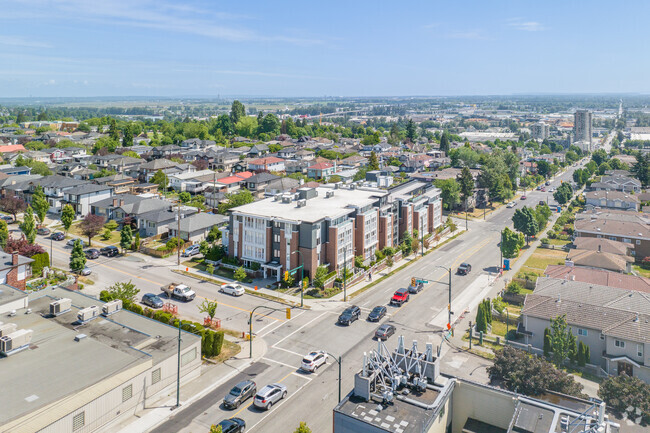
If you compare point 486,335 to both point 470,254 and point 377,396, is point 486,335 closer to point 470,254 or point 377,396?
point 377,396

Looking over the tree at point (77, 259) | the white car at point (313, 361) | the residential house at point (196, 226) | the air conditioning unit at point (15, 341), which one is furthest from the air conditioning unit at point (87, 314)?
the residential house at point (196, 226)

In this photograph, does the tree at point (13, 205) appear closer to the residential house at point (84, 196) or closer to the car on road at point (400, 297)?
the residential house at point (84, 196)

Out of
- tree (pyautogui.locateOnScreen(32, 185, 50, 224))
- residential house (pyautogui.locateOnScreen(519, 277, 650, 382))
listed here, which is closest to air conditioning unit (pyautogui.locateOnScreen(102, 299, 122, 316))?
residential house (pyautogui.locateOnScreen(519, 277, 650, 382))

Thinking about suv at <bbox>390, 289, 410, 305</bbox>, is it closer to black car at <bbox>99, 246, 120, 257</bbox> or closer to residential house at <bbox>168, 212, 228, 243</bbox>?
residential house at <bbox>168, 212, 228, 243</bbox>

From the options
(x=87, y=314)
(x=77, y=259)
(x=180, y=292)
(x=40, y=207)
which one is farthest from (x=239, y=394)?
(x=40, y=207)

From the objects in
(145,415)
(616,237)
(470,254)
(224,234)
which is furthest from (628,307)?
(224,234)

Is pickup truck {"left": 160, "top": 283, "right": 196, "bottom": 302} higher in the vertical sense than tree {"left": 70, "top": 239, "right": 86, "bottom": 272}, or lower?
lower
